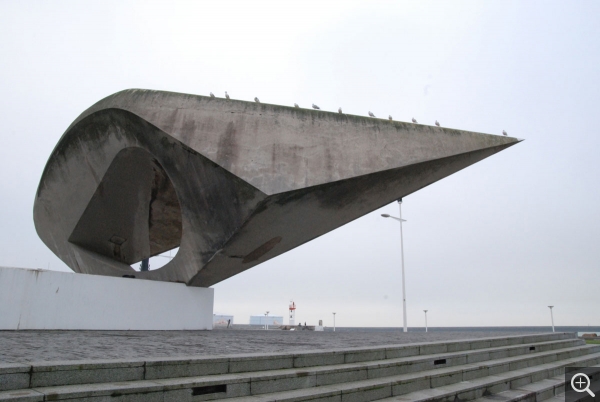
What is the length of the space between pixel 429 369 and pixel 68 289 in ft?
30.3

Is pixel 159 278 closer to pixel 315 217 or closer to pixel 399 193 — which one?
pixel 315 217

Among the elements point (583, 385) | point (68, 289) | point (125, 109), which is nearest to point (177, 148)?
point (125, 109)

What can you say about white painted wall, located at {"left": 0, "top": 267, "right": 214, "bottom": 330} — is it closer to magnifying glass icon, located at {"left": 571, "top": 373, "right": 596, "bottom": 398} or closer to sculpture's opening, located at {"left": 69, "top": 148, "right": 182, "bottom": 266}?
sculpture's opening, located at {"left": 69, "top": 148, "right": 182, "bottom": 266}

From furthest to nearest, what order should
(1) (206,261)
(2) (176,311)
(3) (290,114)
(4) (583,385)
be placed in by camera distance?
(2) (176,311)
(1) (206,261)
(3) (290,114)
(4) (583,385)

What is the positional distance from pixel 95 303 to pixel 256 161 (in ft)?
19.6

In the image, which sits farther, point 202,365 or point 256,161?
point 256,161

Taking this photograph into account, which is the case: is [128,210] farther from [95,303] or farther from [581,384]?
[581,384]

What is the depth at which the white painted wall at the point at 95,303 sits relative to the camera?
10.7 m

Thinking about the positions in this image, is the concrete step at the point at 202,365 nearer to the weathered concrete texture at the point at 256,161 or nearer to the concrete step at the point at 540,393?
the concrete step at the point at 540,393

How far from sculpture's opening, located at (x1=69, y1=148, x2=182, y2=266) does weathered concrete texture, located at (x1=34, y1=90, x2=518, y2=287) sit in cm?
31

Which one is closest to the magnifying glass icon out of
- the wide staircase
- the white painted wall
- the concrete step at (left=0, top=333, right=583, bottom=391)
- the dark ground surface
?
the wide staircase

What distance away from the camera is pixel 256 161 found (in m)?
10.5

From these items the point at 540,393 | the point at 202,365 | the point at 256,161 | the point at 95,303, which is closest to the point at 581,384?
the point at 540,393

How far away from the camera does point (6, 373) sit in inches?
143
